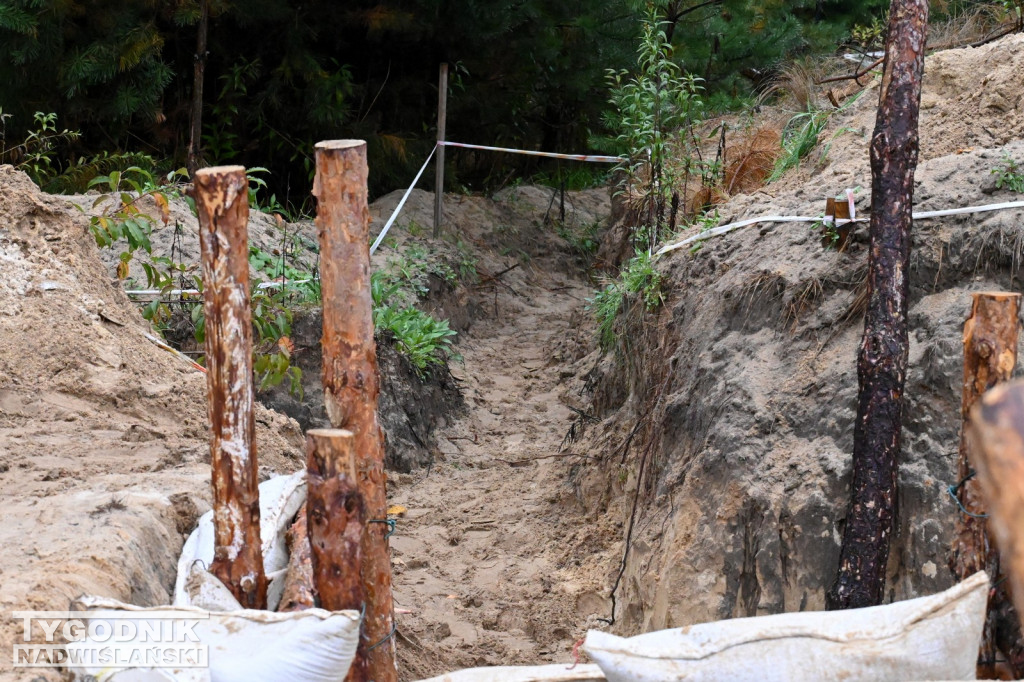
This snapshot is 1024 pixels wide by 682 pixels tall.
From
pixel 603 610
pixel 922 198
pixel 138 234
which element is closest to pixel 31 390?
pixel 138 234

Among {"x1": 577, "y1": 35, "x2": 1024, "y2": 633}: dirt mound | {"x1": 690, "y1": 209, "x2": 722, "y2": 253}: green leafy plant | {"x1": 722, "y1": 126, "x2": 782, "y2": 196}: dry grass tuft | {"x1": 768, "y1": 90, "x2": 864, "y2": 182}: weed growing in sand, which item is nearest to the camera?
{"x1": 577, "y1": 35, "x2": 1024, "y2": 633}: dirt mound

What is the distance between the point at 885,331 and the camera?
10.6 feet

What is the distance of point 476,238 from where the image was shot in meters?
Answer: 8.98

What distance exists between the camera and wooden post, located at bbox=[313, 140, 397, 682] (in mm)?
2840

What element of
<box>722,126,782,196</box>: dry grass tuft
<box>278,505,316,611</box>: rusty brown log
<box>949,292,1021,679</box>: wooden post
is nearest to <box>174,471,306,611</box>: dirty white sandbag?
<box>278,505,316,611</box>: rusty brown log

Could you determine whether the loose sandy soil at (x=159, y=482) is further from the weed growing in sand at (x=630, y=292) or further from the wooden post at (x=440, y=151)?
the wooden post at (x=440, y=151)

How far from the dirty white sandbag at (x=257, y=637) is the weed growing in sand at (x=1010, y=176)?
10.3 ft

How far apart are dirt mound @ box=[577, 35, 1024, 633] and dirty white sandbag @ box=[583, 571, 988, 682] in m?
1.00

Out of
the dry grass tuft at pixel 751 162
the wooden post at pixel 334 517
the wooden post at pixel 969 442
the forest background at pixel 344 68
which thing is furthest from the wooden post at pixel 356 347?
the forest background at pixel 344 68

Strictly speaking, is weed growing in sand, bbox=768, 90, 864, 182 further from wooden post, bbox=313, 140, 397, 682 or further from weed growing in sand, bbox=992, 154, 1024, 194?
wooden post, bbox=313, 140, 397, 682

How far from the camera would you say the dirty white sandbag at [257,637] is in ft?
7.67

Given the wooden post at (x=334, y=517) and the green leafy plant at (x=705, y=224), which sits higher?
the green leafy plant at (x=705, y=224)

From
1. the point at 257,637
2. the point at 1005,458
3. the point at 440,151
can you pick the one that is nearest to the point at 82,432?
the point at 257,637

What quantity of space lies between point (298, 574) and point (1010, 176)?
3.19 meters
